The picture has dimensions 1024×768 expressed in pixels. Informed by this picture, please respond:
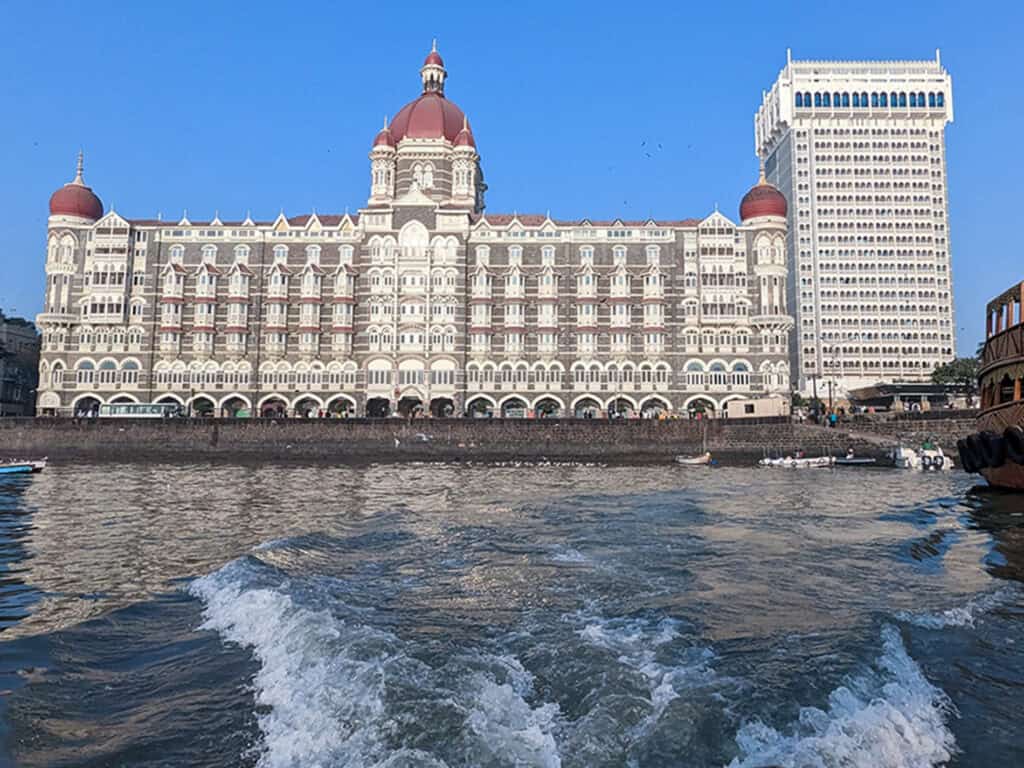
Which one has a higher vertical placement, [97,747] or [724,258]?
[724,258]

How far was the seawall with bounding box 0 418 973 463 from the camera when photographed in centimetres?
5716

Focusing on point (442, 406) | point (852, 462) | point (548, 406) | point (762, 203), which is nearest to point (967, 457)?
point (852, 462)

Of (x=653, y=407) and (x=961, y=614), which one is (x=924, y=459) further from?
(x=961, y=614)

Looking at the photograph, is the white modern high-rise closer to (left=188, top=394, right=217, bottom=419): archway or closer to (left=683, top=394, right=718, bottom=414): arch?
(left=683, top=394, right=718, bottom=414): arch

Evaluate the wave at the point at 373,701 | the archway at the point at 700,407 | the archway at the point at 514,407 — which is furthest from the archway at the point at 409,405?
the wave at the point at 373,701

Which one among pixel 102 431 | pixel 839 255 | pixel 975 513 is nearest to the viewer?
pixel 975 513

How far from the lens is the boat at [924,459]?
45.1 metres

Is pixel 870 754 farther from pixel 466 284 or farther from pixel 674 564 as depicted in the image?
pixel 466 284

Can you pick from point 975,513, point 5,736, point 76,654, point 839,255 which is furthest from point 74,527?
point 839,255

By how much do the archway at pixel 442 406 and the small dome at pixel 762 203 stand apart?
3938cm

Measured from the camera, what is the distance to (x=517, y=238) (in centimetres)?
7550

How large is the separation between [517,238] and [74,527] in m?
61.4

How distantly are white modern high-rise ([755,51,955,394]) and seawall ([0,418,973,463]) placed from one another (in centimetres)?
6799

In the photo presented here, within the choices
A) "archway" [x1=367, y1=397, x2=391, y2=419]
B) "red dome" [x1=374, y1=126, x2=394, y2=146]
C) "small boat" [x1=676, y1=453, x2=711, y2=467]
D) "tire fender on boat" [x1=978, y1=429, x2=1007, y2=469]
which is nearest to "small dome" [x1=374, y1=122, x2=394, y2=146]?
"red dome" [x1=374, y1=126, x2=394, y2=146]
